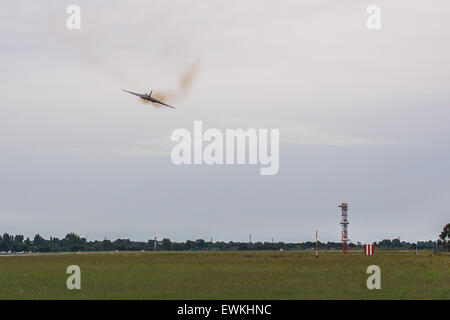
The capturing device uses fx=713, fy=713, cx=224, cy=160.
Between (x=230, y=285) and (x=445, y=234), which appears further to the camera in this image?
(x=445, y=234)

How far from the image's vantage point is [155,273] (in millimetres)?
50938

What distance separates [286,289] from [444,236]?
12998 centimetres

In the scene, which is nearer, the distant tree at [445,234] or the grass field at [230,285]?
the grass field at [230,285]

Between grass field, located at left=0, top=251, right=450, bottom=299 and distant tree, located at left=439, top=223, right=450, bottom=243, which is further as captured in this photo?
distant tree, located at left=439, top=223, right=450, bottom=243
